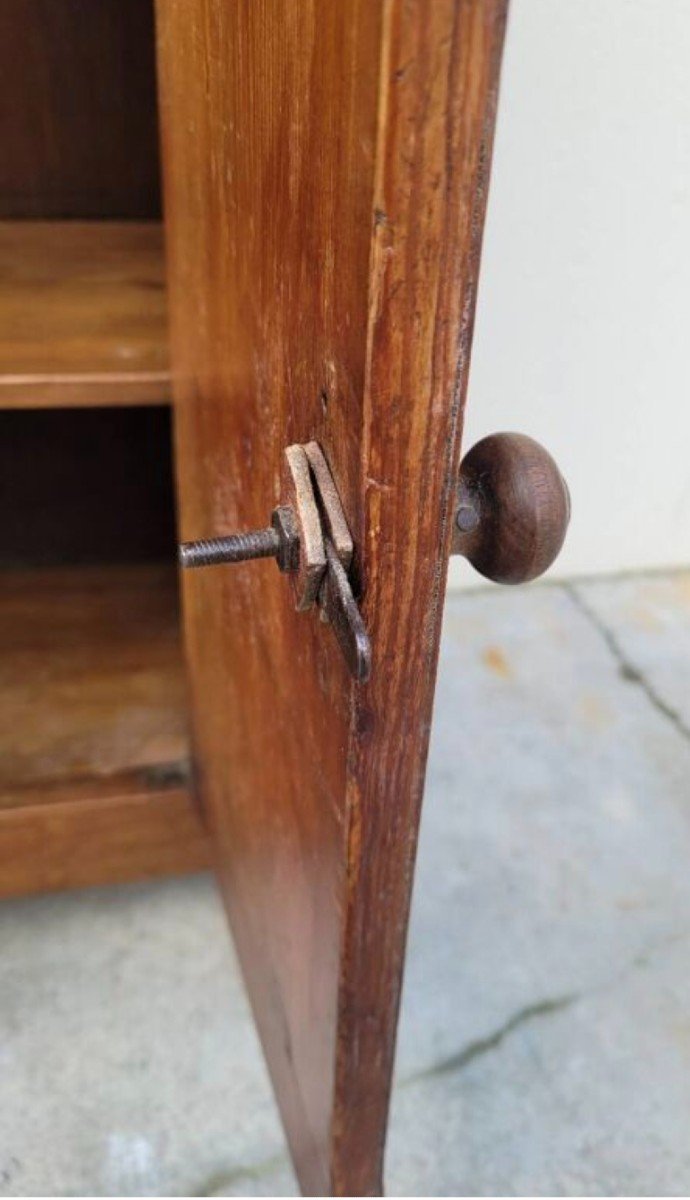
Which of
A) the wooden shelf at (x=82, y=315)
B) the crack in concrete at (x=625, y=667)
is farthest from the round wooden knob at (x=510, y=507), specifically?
the crack in concrete at (x=625, y=667)

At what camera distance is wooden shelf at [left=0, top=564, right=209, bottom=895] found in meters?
0.83

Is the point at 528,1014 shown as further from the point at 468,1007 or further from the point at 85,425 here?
the point at 85,425

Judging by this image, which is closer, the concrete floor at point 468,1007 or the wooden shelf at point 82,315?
the wooden shelf at point 82,315

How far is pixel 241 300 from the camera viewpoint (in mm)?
484

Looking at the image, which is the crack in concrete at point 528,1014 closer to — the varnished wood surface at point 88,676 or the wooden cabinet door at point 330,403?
the wooden cabinet door at point 330,403

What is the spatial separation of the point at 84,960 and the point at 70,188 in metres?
0.67

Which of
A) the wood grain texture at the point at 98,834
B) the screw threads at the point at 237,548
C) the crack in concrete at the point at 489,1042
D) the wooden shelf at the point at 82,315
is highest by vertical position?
the screw threads at the point at 237,548

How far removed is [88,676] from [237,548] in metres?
0.58

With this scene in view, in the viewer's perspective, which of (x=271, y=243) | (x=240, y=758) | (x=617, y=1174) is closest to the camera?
(x=271, y=243)

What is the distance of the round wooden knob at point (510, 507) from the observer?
1.34ft

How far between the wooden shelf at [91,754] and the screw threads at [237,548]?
1.54 ft

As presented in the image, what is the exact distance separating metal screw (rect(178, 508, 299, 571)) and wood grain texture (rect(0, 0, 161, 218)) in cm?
63

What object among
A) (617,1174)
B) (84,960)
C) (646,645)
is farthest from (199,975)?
(646,645)

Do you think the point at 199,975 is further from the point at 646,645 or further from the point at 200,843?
the point at 646,645
